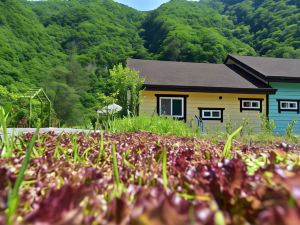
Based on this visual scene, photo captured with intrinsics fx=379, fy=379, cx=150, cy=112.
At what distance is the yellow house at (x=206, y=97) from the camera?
19.7m

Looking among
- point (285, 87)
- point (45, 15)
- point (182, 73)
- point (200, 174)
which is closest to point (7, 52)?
point (45, 15)

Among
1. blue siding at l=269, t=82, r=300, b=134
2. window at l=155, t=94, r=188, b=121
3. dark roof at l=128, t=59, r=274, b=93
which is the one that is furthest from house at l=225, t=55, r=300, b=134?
window at l=155, t=94, r=188, b=121

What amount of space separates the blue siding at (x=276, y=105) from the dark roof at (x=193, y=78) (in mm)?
907

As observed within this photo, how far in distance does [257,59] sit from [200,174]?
85.9 feet

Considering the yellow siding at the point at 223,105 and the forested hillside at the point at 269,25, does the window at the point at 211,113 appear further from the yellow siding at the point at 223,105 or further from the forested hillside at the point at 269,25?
the forested hillside at the point at 269,25

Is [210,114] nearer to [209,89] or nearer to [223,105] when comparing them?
[223,105]

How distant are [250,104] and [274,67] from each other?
402 cm

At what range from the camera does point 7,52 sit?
4759cm

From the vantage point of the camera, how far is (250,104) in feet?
69.6

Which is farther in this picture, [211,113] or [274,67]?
[274,67]

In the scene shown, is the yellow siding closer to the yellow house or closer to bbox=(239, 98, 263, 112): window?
the yellow house

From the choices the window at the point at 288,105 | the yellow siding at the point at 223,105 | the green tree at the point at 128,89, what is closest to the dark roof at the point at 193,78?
the yellow siding at the point at 223,105

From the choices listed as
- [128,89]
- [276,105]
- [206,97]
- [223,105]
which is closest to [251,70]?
[276,105]

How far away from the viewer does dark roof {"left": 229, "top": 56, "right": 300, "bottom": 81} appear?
21.4m
